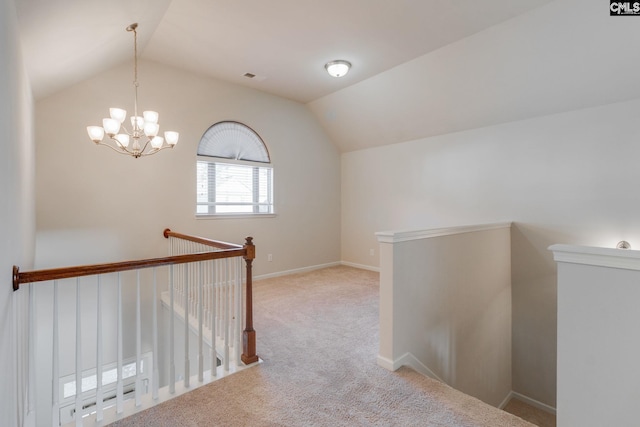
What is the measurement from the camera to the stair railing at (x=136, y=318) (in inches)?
70.9

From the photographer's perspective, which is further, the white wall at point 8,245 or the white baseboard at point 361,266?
the white baseboard at point 361,266

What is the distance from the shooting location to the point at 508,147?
14.2ft

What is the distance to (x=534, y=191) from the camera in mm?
4113

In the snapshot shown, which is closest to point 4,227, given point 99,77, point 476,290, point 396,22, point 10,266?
point 10,266

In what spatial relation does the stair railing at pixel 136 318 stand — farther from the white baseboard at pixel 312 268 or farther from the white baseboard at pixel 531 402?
the white baseboard at pixel 531 402

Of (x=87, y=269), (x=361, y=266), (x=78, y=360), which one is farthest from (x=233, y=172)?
(x=78, y=360)

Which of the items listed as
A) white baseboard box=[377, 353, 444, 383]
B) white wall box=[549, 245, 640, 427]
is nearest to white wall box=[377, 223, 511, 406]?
white baseboard box=[377, 353, 444, 383]

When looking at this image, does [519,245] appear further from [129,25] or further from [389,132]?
[129,25]

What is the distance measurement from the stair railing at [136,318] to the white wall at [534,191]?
136 inches

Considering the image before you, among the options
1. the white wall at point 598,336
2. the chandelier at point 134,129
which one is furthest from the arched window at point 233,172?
the white wall at point 598,336

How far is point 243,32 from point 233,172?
6.97 feet

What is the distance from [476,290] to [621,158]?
7.09 ft

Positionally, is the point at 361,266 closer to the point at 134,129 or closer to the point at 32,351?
the point at 134,129

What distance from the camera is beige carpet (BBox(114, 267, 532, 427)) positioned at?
6.34 feet
